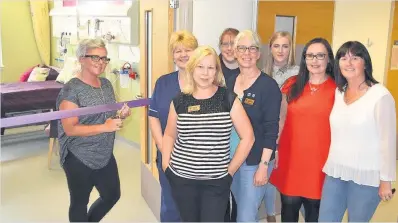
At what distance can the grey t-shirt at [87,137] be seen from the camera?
204 cm

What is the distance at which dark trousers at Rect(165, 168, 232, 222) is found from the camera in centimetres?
178

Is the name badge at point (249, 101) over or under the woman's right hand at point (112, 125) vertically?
over

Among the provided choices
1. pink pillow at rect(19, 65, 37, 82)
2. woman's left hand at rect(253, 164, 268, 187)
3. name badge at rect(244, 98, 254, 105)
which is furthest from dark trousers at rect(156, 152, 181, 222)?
pink pillow at rect(19, 65, 37, 82)

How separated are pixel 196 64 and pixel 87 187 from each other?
95cm

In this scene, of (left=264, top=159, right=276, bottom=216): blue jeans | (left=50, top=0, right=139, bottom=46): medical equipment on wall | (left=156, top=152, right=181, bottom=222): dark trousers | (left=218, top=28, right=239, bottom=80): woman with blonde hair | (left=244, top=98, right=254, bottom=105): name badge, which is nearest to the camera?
(left=244, top=98, right=254, bottom=105): name badge

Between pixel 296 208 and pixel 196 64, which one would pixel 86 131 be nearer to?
pixel 196 64

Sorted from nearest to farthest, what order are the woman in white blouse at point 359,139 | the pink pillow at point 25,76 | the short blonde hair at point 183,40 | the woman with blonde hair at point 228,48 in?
the woman in white blouse at point 359,139, the short blonde hair at point 183,40, the woman with blonde hair at point 228,48, the pink pillow at point 25,76

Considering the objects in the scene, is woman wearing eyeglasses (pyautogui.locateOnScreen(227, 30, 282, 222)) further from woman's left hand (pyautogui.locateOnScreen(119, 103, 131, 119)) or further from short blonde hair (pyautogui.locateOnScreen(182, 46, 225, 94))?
woman's left hand (pyautogui.locateOnScreen(119, 103, 131, 119))

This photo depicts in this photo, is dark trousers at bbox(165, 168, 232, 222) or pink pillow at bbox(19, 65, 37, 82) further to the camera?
pink pillow at bbox(19, 65, 37, 82)

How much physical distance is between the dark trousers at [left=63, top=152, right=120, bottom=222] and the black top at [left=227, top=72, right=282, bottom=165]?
A: 2.88 feet

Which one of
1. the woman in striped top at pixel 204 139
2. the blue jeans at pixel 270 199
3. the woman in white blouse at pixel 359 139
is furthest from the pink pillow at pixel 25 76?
the woman in white blouse at pixel 359 139

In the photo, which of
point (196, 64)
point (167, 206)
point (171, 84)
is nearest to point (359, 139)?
point (196, 64)

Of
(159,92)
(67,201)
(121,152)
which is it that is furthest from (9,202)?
(159,92)

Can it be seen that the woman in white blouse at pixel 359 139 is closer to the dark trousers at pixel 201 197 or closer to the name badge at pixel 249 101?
Answer: the name badge at pixel 249 101
